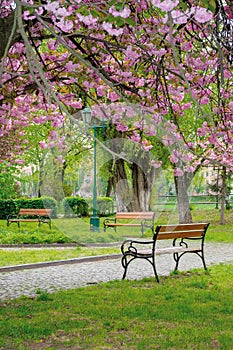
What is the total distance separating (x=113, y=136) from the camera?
24578 mm

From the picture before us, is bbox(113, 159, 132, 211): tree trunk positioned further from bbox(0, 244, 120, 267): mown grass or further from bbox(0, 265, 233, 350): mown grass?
bbox(0, 265, 233, 350): mown grass

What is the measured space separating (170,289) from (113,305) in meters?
1.40

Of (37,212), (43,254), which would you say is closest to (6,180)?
(37,212)

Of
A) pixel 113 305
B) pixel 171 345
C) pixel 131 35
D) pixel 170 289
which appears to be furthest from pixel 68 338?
pixel 131 35

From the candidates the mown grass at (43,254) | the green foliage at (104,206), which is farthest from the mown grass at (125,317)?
the green foliage at (104,206)

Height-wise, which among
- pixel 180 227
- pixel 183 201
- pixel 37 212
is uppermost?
pixel 183 201

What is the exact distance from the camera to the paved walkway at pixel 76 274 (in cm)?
906

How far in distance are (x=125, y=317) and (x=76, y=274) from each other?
3.93 metres

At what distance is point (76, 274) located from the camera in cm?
1048

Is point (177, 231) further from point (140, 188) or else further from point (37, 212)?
point (140, 188)

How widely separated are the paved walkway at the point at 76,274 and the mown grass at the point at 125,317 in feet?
1.88

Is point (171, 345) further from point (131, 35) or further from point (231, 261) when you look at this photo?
point (231, 261)

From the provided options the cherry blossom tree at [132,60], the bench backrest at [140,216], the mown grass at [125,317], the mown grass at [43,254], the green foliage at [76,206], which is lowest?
the mown grass at [125,317]

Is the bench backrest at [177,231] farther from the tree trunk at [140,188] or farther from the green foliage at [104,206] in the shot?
the green foliage at [104,206]
